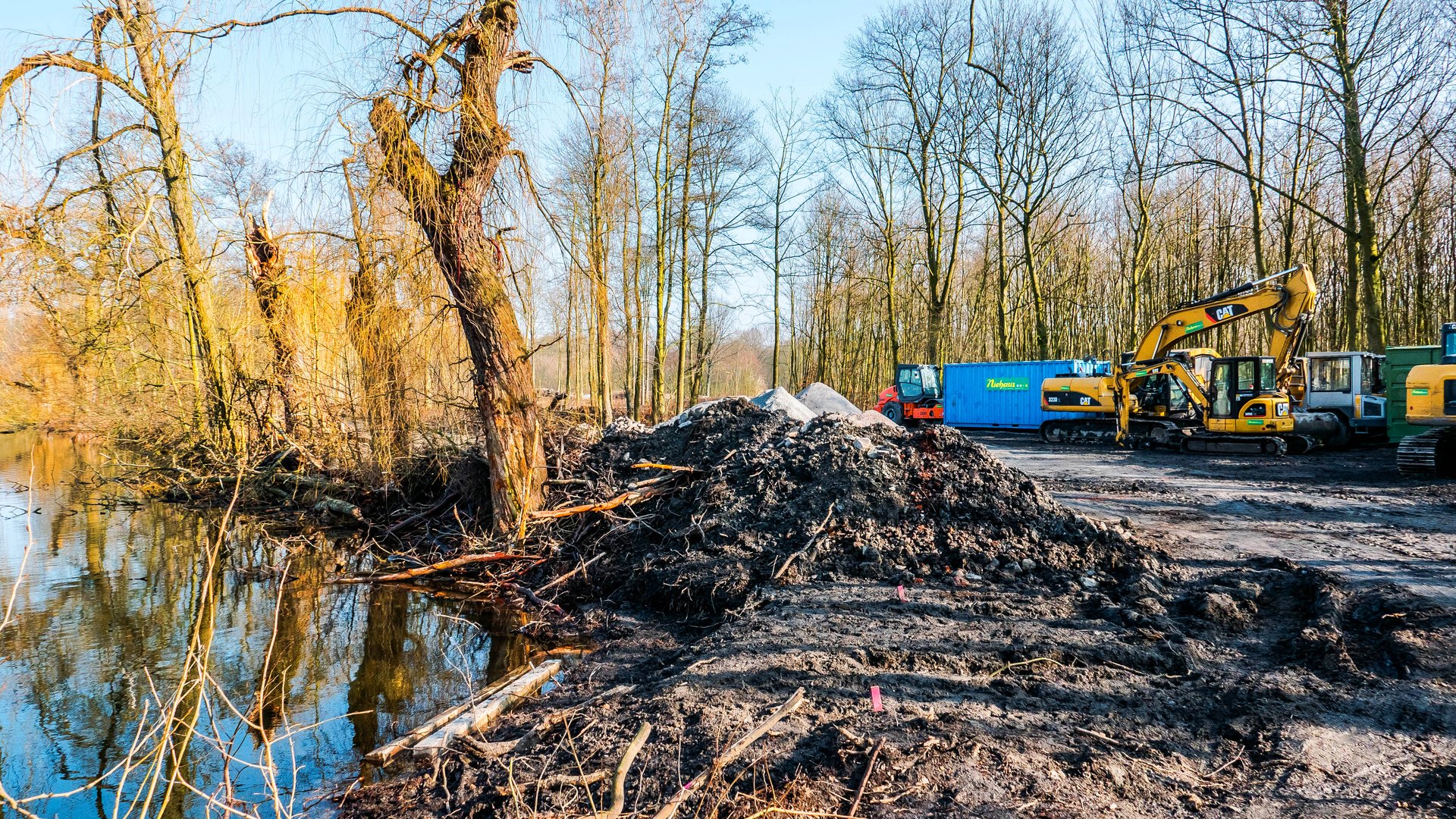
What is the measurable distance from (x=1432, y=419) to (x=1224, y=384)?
4.69 m

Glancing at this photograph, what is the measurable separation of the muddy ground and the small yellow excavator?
2.43m

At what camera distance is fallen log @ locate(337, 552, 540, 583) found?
762 centimetres

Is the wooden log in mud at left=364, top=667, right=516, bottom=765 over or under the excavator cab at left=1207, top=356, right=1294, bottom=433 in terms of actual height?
under

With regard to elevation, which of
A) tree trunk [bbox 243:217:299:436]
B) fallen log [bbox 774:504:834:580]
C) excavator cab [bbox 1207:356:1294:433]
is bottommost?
fallen log [bbox 774:504:834:580]

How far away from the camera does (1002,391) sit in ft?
73.4

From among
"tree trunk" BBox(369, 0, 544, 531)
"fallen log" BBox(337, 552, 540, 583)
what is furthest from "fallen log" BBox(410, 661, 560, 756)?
"tree trunk" BBox(369, 0, 544, 531)

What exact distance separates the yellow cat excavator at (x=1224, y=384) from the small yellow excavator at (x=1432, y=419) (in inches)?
124

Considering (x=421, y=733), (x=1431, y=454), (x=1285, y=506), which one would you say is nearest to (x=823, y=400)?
(x=1285, y=506)

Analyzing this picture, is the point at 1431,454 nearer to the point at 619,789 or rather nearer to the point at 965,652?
the point at 965,652

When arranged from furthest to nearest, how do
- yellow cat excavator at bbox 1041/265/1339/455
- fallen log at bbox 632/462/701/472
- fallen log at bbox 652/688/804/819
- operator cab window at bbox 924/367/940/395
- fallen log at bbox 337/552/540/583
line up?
operator cab window at bbox 924/367/940/395 < yellow cat excavator at bbox 1041/265/1339/455 < fallen log at bbox 632/462/701/472 < fallen log at bbox 337/552/540/583 < fallen log at bbox 652/688/804/819

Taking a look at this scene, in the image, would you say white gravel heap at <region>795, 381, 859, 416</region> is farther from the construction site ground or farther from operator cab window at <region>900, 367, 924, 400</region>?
the construction site ground

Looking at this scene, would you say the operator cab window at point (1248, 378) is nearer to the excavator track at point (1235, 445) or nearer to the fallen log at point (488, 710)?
the excavator track at point (1235, 445)

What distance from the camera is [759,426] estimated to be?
32.0 ft

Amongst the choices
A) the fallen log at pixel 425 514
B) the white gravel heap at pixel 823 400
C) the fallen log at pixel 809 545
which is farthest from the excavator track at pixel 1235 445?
the fallen log at pixel 425 514
